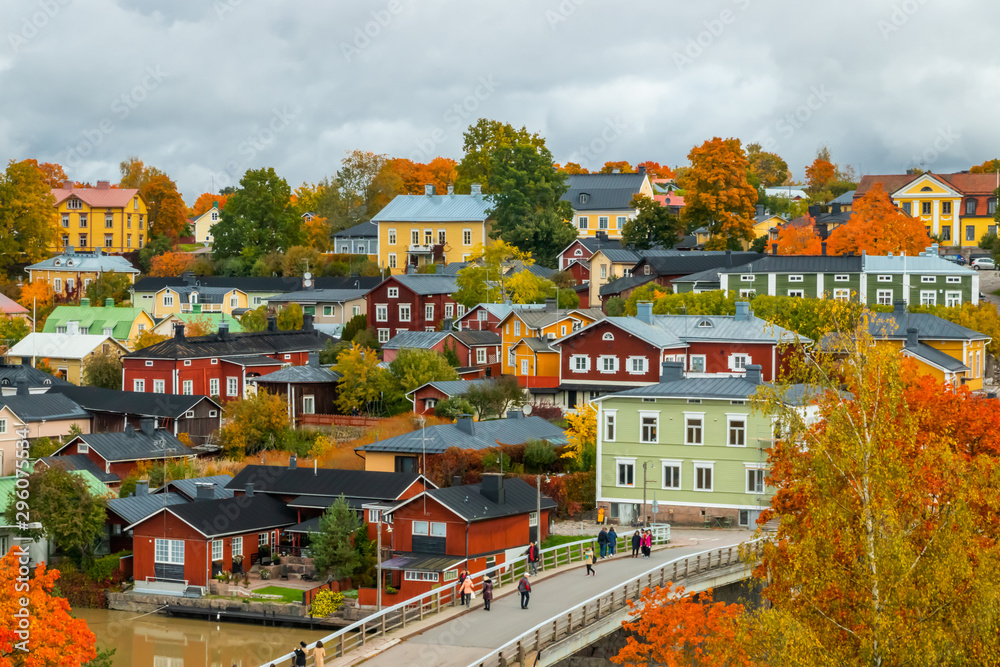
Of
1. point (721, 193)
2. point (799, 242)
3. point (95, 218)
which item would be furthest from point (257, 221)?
point (799, 242)

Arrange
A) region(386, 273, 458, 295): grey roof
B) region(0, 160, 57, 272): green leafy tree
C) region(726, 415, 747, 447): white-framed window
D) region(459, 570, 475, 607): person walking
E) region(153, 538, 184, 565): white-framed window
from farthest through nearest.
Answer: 1. region(0, 160, 57, 272): green leafy tree
2. region(386, 273, 458, 295): grey roof
3. region(726, 415, 747, 447): white-framed window
4. region(153, 538, 184, 565): white-framed window
5. region(459, 570, 475, 607): person walking

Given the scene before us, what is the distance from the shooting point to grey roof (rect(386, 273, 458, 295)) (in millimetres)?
76812

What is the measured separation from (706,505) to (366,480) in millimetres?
11422

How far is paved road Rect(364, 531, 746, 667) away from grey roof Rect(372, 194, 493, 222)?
52574 millimetres

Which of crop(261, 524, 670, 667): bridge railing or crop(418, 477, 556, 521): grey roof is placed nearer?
crop(261, 524, 670, 667): bridge railing

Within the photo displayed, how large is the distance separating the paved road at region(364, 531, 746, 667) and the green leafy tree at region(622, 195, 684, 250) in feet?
155

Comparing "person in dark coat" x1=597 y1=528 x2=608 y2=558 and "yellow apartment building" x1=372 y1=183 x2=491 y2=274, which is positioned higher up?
"yellow apartment building" x1=372 y1=183 x2=491 y2=274

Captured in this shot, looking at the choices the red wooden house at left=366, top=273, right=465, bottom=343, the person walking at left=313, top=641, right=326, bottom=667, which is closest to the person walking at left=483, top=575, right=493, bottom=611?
the person walking at left=313, top=641, right=326, bottom=667

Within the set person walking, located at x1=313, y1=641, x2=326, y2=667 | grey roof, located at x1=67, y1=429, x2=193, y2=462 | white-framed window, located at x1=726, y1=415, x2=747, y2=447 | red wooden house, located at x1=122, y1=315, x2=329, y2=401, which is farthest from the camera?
red wooden house, located at x1=122, y1=315, x2=329, y2=401

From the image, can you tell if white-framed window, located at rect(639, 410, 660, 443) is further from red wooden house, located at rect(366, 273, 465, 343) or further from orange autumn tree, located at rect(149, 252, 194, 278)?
orange autumn tree, located at rect(149, 252, 194, 278)

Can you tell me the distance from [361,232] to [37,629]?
73715 millimetres

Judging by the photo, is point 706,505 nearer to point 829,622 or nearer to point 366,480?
point 366,480

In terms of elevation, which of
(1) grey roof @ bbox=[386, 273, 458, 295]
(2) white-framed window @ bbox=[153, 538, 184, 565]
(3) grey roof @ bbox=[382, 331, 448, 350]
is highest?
(1) grey roof @ bbox=[386, 273, 458, 295]

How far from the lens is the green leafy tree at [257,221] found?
94688 millimetres
